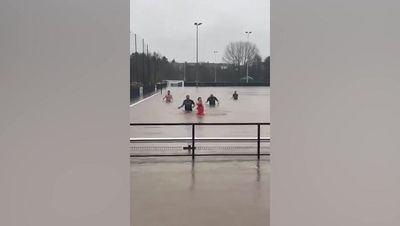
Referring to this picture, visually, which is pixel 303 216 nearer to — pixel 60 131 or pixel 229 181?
pixel 60 131

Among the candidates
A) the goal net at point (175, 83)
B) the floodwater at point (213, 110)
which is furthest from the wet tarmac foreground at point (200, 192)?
the goal net at point (175, 83)

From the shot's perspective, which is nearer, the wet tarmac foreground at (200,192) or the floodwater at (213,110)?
the wet tarmac foreground at (200,192)

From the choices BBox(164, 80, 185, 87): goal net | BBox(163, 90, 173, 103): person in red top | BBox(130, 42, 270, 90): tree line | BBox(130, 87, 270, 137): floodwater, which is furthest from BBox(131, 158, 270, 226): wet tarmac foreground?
BBox(163, 90, 173, 103): person in red top

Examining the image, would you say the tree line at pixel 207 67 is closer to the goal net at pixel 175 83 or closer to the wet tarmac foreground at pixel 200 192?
the goal net at pixel 175 83

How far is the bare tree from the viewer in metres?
12.6

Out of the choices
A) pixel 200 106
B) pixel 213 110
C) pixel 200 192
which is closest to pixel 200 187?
pixel 200 192

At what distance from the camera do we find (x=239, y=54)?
12828 millimetres

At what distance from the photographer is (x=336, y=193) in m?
2.54

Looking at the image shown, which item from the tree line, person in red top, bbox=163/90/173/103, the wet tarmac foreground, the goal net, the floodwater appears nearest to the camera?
the wet tarmac foreground

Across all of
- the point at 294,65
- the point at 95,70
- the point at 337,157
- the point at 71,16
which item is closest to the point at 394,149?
the point at 337,157

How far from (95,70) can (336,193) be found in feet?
5.10

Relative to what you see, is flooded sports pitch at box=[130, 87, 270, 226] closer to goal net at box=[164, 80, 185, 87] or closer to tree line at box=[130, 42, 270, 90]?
tree line at box=[130, 42, 270, 90]

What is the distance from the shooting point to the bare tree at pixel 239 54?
1260 cm

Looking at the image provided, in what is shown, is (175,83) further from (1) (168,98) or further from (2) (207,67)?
(2) (207,67)
